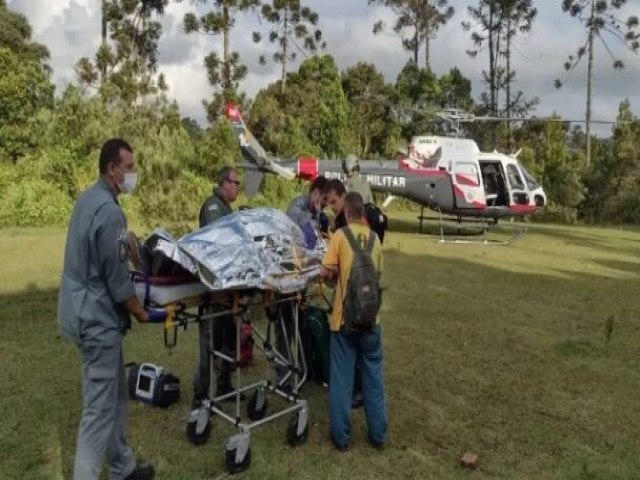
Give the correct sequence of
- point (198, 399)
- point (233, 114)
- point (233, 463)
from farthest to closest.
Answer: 1. point (233, 114)
2. point (198, 399)
3. point (233, 463)

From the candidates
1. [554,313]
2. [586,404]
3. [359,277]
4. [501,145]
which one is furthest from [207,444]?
[501,145]


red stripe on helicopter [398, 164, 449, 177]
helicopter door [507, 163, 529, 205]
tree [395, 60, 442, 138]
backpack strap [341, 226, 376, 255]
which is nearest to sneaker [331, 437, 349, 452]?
backpack strap [341, 226, 376, 255]

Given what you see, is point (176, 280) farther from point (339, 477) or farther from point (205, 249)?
point (339, 477)

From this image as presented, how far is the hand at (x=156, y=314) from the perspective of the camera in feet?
12.2

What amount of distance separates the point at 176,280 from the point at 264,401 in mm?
1540

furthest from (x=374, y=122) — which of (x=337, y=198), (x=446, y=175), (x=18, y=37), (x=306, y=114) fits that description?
(x=337, y=198)

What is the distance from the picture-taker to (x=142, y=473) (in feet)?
12.9

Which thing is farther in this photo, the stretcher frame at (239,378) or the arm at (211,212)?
the arm at (211,212)

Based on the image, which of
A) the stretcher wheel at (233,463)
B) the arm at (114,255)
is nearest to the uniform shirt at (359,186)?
the stretcher wheel at (233,463)

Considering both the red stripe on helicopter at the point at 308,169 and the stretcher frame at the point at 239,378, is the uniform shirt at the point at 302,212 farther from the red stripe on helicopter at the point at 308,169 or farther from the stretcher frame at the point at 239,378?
the red stripe on helicopter at the point at 308,169

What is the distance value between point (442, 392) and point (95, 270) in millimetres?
3380

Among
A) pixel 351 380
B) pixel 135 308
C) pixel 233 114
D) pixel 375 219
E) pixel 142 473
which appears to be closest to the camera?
pixel 135 308

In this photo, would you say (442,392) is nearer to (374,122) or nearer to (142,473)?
(142,473)

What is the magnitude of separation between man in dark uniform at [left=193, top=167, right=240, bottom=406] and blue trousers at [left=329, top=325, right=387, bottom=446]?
0.91m
